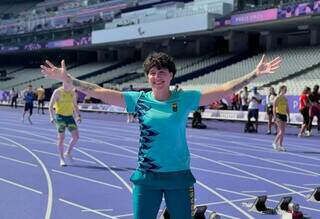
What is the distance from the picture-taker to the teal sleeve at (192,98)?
387 centimetres

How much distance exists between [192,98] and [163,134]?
1.16ft

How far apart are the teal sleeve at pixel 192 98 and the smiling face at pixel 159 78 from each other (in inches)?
8.0

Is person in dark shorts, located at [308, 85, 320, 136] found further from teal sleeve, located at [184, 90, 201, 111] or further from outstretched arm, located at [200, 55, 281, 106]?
teal sleeve, located at [184, 90, 201, 111]

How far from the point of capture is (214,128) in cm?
2230

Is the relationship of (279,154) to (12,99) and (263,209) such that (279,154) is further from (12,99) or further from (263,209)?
(12,99)

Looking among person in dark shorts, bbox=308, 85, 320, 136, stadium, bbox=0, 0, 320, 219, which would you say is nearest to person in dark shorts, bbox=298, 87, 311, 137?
stadium, bbox=0, 0, 320, 219

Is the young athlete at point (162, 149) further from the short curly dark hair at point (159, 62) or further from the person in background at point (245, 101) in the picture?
the person in background at point (245, 101)

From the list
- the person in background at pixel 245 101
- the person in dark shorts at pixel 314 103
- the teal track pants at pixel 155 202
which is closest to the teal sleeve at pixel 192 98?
the teal track pants at pixel 155 202

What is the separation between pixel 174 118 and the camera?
3.76m

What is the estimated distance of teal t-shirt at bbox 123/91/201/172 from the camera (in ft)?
12.2

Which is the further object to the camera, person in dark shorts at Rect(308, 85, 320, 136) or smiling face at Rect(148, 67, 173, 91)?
person in dark shorts at Rect(308, 85, 320, 136)

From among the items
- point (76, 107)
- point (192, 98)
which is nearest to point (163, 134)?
point (192, 98)

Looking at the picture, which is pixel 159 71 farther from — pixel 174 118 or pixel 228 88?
pixel 228 88

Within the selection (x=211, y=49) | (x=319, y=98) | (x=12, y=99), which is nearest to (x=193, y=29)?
(x=211, y=49)
